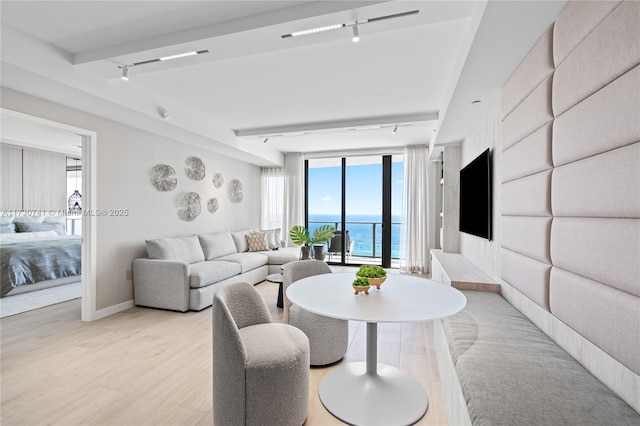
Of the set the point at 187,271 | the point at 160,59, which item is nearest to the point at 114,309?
the point at 187,271

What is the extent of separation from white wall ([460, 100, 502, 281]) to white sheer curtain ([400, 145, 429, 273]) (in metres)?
2.35

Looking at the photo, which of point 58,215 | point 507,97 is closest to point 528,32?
point 507,97

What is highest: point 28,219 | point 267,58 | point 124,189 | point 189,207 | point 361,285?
point 267,58

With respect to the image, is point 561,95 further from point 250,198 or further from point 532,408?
point 250,198

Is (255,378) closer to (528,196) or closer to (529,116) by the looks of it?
(528,196)

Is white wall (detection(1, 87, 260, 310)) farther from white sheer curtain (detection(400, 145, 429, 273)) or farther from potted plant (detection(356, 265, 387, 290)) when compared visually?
white sheer curtain (detection(400, 145, 429, 273))

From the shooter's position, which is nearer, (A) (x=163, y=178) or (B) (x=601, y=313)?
(B) (x=601, y=313)

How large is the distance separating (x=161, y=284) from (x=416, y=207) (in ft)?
15.4

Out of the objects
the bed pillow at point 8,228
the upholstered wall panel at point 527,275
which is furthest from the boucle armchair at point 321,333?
the bed pillow at point 8,228

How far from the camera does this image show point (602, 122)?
3.96 ft

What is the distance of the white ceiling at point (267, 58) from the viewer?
74.8 inches

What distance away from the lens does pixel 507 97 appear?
232 cm

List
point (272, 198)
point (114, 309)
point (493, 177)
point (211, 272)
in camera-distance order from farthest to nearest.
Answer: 1. point (272, 198)
2. point (211, 272)
3. point (114, 309)
4. point (493, 177)

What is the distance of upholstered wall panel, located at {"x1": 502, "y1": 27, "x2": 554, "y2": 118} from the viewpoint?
169 cm
